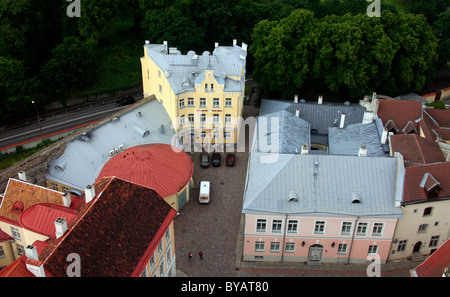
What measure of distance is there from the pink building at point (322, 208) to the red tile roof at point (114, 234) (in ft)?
36.1

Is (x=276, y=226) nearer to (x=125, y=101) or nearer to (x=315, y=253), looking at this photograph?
(x=315, y=253)

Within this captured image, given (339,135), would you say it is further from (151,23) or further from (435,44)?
(151,23)

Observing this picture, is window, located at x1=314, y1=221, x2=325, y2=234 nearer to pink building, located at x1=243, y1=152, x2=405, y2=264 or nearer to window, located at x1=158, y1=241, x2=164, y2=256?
pink building, located at x1=243, y1=152, x2=405, y2=264

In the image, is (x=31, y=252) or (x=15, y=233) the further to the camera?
(x=15, y=233)

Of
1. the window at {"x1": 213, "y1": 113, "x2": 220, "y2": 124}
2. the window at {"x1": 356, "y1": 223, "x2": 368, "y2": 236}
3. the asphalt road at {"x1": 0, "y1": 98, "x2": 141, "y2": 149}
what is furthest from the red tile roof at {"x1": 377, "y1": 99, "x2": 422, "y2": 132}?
the asphalt road at {"x1": 0, "y1": 98, "x2": 141, "y2": 149}

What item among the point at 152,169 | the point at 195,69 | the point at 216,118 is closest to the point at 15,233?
the point at 152,169

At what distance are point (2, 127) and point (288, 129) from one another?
46478mm

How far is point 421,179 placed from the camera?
4347 centimetres

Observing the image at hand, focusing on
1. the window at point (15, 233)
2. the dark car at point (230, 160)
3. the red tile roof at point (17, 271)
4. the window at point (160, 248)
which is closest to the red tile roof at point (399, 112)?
the dark car at point (230, 160)

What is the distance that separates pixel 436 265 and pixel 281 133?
23545 mm

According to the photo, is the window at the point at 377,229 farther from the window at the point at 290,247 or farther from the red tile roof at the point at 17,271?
the red tile roof at the point at 17,271

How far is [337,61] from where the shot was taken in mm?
69688

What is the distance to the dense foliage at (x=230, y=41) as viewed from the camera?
226 feet

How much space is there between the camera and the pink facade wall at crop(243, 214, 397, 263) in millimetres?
43250
